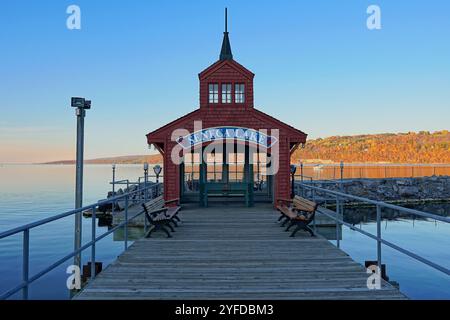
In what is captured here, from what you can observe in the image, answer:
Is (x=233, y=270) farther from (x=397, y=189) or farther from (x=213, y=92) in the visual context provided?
(x=397, y=189)

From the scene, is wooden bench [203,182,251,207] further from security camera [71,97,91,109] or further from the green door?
security camera [71,97,91,109]

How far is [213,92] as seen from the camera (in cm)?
1562

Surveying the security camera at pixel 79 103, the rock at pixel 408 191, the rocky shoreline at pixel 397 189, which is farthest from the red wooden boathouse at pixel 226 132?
the rock at pixel 408 191

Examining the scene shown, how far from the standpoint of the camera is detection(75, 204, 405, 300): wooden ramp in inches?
218

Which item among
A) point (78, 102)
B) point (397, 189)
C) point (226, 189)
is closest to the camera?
point (78, 102)

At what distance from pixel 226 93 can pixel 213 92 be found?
1.81 ft

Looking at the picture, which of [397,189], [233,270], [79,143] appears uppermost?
[79,143]

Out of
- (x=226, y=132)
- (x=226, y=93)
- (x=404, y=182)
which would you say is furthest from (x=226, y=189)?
(x=404, y=182)

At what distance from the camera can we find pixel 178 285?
590cm

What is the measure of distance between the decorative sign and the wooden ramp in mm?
5472

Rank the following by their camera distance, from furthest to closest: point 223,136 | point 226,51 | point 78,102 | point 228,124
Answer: point 226,51, point 228,124, point 223,136, point 78,102

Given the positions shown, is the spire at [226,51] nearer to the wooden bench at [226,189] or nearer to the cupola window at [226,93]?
the cupola window at [226,93]

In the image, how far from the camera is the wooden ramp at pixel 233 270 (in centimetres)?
554

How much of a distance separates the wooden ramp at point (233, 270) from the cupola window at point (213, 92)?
6.93 meters
